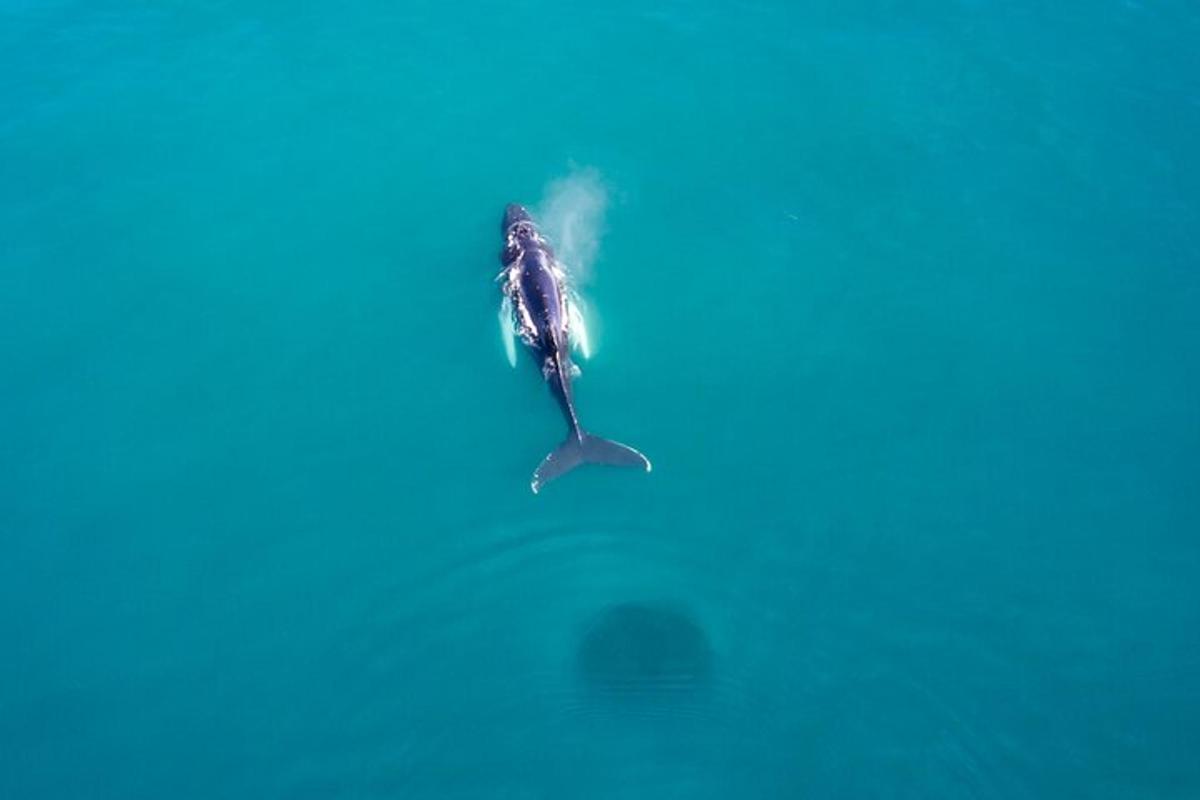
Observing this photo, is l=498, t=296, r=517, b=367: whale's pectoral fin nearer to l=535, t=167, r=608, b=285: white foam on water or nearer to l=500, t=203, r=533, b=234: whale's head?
l=535, t=167, r=608, b=285: white foam on water

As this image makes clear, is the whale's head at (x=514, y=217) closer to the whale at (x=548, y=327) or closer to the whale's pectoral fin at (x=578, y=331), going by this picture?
the whale at (x=548, y=327)

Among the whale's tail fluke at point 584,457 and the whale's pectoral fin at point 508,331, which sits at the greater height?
the whale's pectoral fin at point 508,331

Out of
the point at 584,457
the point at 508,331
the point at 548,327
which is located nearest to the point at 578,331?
the point at 548,327

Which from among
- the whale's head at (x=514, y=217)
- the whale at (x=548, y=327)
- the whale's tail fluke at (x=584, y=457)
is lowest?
the whale's tail fluke at (x=584, y=457)

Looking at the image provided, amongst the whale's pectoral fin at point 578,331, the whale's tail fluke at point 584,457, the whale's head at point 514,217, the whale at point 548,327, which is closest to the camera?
the whale's tail fluke at point 584,457

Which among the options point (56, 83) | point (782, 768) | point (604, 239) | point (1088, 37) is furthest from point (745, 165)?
point (56, 83)

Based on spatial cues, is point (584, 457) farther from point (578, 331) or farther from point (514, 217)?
point (514, 217)

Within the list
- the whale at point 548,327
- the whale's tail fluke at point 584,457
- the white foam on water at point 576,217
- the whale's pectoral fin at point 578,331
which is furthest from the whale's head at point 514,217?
the whale's tail fluke at point 584,457

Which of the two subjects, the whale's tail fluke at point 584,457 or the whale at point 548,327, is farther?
the whale at point 548,327
